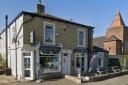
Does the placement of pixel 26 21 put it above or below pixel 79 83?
above

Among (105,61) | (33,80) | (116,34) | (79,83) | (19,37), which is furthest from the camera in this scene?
(116,34)

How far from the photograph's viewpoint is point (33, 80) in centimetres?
1711

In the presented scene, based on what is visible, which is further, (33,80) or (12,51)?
(12,51)

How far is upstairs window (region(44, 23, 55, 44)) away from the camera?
61.5 feet

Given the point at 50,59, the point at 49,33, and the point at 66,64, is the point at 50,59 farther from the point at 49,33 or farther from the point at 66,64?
the point at 49,33

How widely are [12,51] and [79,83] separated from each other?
342 inches

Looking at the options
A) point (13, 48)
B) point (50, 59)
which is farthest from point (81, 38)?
point (13, 48)

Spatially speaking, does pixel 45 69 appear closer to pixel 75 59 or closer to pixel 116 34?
pixel 75 59

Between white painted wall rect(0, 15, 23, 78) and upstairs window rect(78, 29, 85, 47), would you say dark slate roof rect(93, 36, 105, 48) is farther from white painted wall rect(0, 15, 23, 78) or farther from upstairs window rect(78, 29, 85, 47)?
white painted wall rect(0, 15, 23, 78)

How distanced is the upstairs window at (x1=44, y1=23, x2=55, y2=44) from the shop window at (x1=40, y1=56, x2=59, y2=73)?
63.2 inches

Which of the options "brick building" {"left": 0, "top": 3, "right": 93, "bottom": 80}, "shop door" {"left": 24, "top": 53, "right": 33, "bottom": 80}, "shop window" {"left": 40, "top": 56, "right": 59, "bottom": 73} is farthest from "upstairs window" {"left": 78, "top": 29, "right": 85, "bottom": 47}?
"shop door" {"left": 24, "top": 53, "right": 33, "bottom": 80}

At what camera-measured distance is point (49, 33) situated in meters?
19.0

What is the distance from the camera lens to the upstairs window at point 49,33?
61.5 feet

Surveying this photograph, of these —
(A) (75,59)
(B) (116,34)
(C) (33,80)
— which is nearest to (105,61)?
(A) (75,59)
